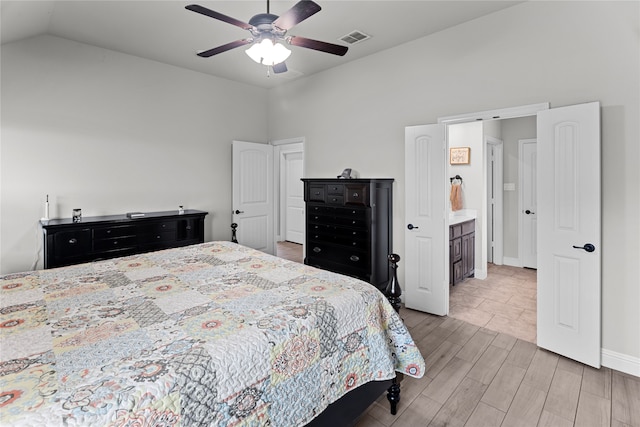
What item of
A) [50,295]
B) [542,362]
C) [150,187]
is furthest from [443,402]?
[150,187]

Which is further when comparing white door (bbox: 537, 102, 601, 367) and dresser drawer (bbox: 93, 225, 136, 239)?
dresser drawer (bbox: 93, 225, 136, 239)

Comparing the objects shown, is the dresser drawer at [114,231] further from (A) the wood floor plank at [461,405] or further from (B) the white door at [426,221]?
(A) the wood floor plank at [461,405]

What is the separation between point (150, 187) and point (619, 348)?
4.99 meters

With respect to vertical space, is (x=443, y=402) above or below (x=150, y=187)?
below

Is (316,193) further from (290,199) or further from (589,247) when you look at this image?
(290,199)

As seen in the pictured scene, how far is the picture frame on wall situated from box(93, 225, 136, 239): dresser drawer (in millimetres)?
4517

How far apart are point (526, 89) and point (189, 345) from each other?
3271 millimetres

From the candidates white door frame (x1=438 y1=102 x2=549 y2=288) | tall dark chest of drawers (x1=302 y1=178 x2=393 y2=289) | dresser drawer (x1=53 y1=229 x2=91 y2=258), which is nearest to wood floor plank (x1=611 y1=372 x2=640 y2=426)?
white door frame (x1=438 y1=102 x2=549 y2=288)

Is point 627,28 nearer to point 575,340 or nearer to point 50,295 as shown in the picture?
point 575,340

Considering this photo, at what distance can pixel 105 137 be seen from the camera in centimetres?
383

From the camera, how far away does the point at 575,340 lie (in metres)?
2.57

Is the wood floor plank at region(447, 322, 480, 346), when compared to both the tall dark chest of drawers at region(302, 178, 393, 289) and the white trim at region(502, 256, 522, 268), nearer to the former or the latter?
the tall dark chest of drawers at region(302, 178, 393, 289)

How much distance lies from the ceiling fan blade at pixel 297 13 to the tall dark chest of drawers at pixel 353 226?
1989 millimetres

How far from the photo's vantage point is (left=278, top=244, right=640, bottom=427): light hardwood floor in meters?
1.97
